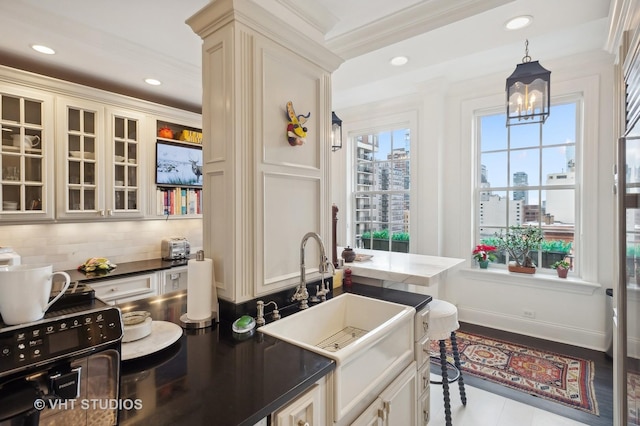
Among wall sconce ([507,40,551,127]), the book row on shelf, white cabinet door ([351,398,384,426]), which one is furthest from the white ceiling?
white cabinet door ([351,398,384,426])

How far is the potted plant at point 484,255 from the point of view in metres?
3.70

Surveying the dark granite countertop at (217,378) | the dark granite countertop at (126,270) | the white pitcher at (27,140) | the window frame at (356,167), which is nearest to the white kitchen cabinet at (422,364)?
the dark granite countertop at (217,378)

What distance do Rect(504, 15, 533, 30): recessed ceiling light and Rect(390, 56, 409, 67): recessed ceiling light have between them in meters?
0.81

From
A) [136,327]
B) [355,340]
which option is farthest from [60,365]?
[355,340]

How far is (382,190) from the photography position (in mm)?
4703

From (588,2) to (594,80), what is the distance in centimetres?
141

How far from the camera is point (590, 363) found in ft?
9.25

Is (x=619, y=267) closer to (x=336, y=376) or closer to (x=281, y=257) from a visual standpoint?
(x=336, y=376)

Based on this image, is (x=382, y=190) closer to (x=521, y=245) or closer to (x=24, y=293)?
(x=521, y=245)

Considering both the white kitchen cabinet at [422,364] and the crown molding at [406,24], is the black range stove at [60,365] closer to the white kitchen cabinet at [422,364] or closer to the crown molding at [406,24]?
the white kitchen cabinet at [422,364]

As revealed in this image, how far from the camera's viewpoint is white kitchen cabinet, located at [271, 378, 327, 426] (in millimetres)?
930

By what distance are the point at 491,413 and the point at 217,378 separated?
219cm

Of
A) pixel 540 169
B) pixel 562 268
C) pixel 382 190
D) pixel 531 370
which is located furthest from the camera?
pixel 382 190

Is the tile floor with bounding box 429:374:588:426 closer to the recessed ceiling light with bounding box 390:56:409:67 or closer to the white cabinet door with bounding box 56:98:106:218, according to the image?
the recessed ceiling light with bounding box 390:56:409:67
